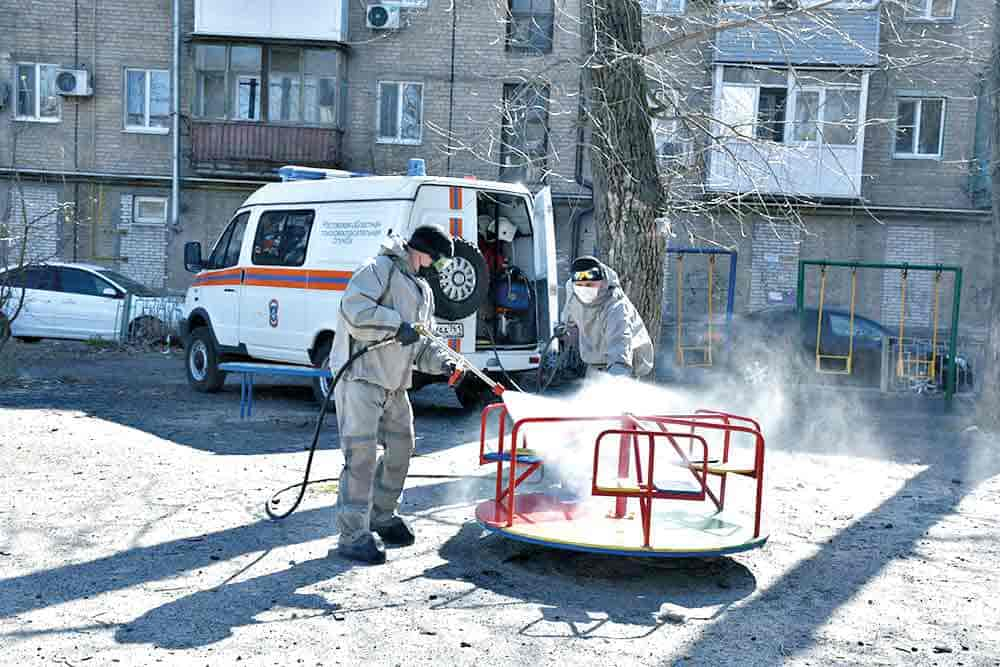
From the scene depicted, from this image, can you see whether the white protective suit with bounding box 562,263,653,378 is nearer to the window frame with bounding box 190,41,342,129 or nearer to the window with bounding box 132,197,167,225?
the window frame with bounding box 190,41,342,129

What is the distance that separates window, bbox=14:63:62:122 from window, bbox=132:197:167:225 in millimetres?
2754

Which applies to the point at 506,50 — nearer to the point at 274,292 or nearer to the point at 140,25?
the point at 140,25

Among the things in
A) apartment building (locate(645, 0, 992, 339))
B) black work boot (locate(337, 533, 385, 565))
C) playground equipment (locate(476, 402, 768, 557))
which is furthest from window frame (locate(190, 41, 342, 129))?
black work boot (locate(337, 533, 385, 565))

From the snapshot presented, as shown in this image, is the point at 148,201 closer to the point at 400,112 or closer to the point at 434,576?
the point at 400,112

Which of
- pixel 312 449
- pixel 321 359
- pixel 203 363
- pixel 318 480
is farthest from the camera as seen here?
pixel 203 363

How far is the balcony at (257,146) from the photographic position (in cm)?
2305

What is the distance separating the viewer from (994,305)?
12.1 m

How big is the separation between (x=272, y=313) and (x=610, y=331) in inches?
211

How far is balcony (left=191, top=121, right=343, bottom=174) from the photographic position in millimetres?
23047

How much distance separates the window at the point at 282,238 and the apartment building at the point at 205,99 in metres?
11.8

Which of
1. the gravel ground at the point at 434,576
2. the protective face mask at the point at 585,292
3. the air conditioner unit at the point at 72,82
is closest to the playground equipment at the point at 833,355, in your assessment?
the gravel ground at the point at 434,576

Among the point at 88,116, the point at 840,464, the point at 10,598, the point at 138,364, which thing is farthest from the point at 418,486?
the point at 88,116

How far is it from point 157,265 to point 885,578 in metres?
20.8

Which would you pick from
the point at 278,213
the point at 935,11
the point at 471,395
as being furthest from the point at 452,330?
the point at 935,11
